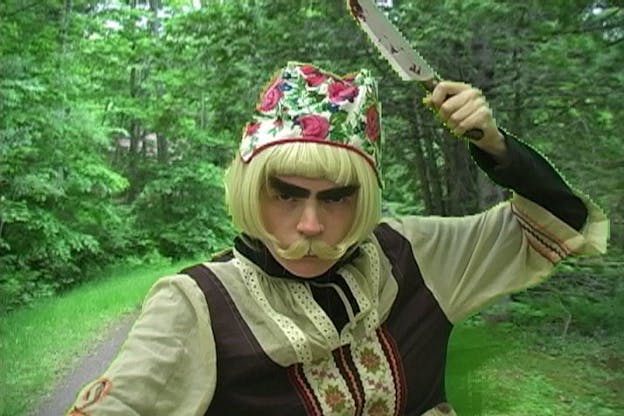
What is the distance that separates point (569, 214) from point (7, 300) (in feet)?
20.1

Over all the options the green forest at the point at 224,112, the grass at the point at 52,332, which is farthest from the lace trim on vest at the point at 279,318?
the grass at the point at 52,332

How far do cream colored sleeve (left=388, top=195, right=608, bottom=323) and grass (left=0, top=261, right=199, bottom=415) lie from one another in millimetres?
4203

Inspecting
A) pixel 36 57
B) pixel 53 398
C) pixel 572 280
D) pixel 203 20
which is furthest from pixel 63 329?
pixel 572 280

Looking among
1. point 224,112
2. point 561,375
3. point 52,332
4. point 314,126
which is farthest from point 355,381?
point 52,332

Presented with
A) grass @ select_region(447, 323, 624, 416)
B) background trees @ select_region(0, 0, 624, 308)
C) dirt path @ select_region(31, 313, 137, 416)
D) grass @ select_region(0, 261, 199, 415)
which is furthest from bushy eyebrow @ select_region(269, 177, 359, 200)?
grass @ select_region(0, 261, 199, 415)

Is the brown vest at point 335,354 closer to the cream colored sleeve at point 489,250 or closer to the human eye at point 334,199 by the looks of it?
the cream colored sleeve at point 489,250

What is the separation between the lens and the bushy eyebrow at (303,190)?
1.08 metres

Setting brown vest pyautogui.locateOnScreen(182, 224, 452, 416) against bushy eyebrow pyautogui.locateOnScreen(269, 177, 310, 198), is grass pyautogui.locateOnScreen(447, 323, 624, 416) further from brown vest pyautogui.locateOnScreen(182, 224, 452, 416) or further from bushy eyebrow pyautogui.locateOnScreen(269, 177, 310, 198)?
bushy eyebrow pyautogui.locateOnScreen(269, 177, 310, 198)

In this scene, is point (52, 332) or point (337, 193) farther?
point (52, 332)

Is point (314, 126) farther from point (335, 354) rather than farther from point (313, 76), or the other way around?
point (335, 354)

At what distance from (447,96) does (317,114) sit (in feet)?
0.58

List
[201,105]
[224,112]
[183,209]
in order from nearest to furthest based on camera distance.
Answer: [224,112] → [201,105] → [183,209]

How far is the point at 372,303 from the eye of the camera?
45.3 inches

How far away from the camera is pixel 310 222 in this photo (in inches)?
42.4
